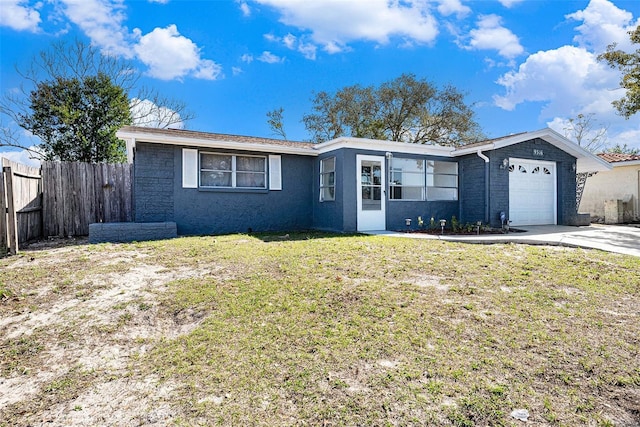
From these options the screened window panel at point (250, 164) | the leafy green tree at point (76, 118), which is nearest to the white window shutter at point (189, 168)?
the screened window panel at point (250, 164)

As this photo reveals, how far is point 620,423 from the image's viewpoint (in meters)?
1.94

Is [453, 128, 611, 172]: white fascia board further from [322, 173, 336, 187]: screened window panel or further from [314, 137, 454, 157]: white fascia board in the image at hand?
[322, 173, 336, 187]: screened window panel

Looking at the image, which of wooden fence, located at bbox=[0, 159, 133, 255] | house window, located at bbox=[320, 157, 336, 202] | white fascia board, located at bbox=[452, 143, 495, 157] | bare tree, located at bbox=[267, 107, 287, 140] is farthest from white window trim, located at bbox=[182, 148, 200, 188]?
bare tree, located at bbox=[267, 107, 287, 140]

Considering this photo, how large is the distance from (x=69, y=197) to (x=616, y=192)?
2046 cm

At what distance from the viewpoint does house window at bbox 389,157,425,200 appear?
10.5 m

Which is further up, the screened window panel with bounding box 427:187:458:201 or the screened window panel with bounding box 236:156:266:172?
the screened window panel with bounding box 236:156:266:172

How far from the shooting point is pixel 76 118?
49.9ft

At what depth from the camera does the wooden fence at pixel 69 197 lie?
26.8 feet

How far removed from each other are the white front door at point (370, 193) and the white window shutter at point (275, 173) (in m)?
2.58

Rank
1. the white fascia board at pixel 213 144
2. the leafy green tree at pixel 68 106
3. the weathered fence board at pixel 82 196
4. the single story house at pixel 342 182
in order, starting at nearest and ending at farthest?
the white fascia board at pixel 213 144 → the weathered fence board at pixel 82 196 → the single story house at pixel 342 182 → the leafy green tree at pixel 68 106

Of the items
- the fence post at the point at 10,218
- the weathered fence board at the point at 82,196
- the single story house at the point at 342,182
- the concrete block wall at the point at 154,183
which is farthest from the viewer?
the single story house at the point at 342,182

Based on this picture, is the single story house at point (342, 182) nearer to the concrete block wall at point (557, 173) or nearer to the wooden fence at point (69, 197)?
the concrete block wall at point (557, 173)

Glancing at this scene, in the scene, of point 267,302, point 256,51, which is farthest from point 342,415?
point 256,51

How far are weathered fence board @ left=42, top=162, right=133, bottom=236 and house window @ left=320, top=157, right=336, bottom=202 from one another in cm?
582
